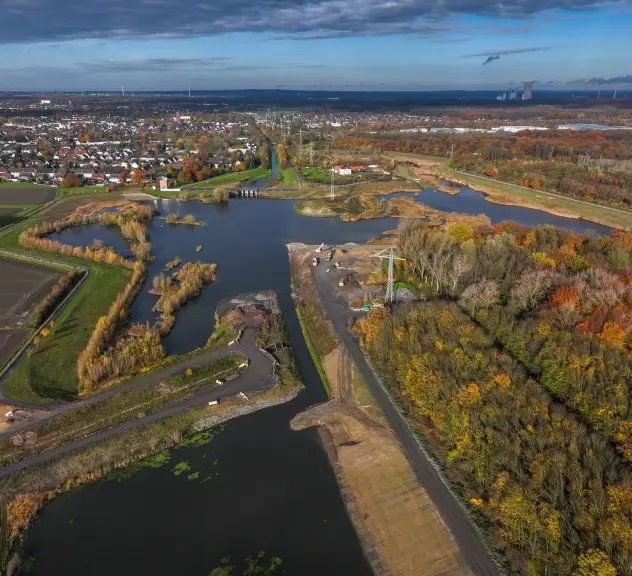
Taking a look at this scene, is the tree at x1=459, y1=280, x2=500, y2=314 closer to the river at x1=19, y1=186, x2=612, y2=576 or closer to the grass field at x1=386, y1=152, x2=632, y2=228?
the river at x1=19, y1=186, x2=612, y2=576

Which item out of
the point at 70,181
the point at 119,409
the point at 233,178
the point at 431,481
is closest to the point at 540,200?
the point at 233,178

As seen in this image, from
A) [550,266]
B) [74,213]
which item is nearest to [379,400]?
[550,266]

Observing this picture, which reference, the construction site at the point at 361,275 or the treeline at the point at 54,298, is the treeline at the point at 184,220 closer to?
the construction site at the point at 361,275

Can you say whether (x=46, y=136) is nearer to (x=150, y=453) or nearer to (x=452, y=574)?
(x=150, y=453)

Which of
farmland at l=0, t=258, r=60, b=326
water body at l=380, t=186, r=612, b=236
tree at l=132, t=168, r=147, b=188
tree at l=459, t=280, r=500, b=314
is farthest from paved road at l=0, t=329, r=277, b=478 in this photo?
tree at l=132, t=168, r=147, b=188

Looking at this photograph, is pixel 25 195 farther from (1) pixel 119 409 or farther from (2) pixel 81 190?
(1) pixel 119 409

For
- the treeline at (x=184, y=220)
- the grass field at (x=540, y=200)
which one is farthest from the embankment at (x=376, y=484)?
the grass field at (x=540, y=200)

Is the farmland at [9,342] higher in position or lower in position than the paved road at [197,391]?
higher
